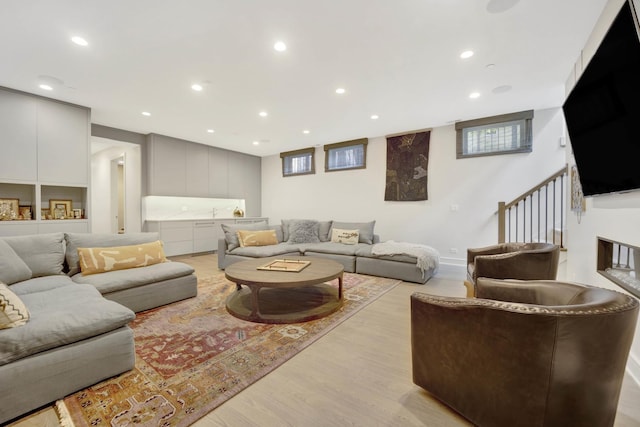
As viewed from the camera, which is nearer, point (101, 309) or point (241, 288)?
point (101, 309)

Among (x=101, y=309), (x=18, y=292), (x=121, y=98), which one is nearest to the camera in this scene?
(x=101, y=309)

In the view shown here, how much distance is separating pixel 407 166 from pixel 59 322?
17.7 feet

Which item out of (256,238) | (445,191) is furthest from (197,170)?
(445,191)

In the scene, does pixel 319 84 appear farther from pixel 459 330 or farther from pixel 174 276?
pixel 459 330

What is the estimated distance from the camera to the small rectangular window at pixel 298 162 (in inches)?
272

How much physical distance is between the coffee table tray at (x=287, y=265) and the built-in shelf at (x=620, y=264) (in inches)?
102

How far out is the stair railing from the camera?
13.5 feet

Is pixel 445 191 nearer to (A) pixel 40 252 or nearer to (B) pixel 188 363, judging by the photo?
(B) pixel 188 363

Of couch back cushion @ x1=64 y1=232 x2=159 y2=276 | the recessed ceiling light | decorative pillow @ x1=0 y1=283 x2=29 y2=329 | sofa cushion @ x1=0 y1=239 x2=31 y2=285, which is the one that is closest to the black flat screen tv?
decorative pillow @ x1=0 y1=283 x2=29 y2=329

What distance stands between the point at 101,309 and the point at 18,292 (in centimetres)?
105

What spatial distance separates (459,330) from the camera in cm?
135

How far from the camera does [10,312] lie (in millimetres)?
1559

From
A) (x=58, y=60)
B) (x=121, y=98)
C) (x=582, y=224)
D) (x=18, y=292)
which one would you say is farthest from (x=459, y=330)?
(x=121, y=98)

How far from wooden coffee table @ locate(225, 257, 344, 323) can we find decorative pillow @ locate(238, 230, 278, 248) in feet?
4.32
